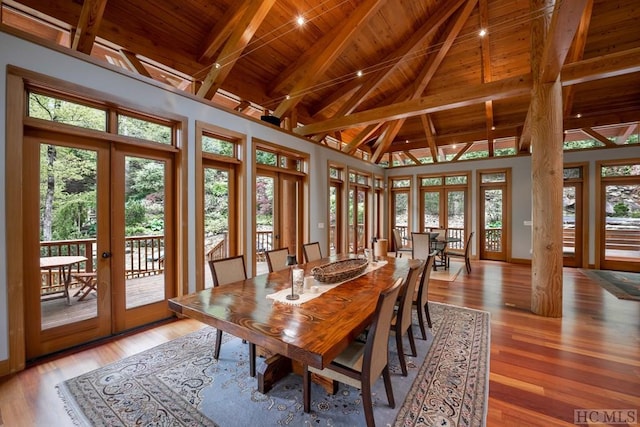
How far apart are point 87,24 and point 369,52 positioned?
4278 mm

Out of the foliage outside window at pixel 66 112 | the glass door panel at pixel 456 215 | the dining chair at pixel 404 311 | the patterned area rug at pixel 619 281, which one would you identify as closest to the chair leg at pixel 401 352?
the dining chair at pixel 404 311

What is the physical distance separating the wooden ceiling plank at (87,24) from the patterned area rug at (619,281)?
7675mm

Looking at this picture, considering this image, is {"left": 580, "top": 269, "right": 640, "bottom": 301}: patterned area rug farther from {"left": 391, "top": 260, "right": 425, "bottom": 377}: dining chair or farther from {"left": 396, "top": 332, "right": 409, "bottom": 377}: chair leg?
{"left": 396, "top": 332, "right": 409, "bottom": 377}: chair leg

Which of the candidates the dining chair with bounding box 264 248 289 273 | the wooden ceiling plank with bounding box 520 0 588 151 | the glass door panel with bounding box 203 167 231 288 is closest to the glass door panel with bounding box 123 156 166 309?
the glass door panel with bounding box 203 167 231 288

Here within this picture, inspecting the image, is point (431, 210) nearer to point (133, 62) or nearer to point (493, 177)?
point (493, 177)

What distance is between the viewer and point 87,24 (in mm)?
2518

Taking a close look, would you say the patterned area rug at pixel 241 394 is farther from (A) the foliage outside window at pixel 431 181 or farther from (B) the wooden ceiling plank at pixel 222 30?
(A) the foliage outside window at pixel 431 181

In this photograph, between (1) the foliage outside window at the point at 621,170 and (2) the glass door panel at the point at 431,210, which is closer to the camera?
(1) the foliage outside window at the point at 621,170

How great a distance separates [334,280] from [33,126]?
9.91ft

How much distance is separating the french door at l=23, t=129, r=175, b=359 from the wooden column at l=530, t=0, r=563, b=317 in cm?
480

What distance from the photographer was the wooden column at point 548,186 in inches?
132

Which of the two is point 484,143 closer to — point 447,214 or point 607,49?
point 447,214

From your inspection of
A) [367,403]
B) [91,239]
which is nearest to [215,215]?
[91,239]

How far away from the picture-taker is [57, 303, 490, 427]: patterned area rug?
1.71 metres
